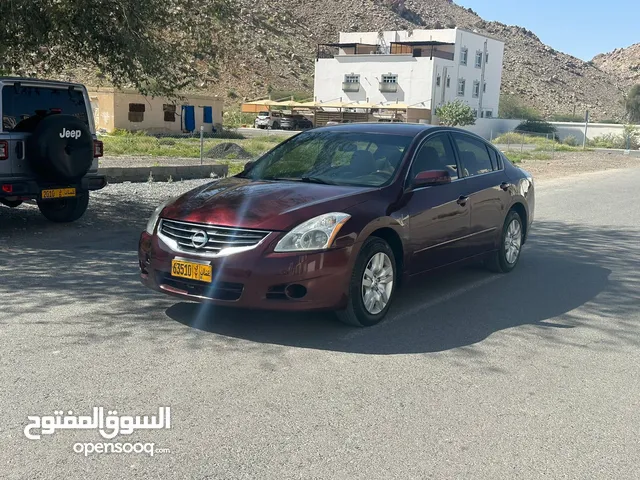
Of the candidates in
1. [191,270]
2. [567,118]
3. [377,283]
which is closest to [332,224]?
[377,283]

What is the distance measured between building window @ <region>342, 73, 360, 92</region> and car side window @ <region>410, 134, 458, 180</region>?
6552 centimetres

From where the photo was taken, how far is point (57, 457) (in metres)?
3.82

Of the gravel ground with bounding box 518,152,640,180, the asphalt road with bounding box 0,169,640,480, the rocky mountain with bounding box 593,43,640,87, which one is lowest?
the gravel ground with bounding box 518,152,640,180

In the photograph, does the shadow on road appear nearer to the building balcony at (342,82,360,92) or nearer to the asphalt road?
the asphalt road

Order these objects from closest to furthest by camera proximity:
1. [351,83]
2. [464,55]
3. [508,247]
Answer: [508,247] → [351,83] → [464,55]

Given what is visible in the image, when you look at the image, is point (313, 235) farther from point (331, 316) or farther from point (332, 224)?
point (331, 316)

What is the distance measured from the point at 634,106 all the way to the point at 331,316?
9731 centimetres

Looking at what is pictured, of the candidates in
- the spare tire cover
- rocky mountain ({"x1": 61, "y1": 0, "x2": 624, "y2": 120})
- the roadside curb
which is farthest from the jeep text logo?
rocky mountain ({"x1": 61, "y1": 0, "x2": 624, "y2": 120})

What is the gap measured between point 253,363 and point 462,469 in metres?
1.89

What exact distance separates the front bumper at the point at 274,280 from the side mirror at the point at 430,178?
→ 3.92 ft

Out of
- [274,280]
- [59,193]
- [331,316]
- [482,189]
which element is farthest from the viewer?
[59,193]

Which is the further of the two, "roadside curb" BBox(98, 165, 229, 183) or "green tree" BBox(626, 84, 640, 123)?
"green tree" BBox(626, 84, 640, 123)

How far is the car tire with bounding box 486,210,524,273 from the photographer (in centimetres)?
841

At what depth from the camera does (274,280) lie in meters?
5.59
